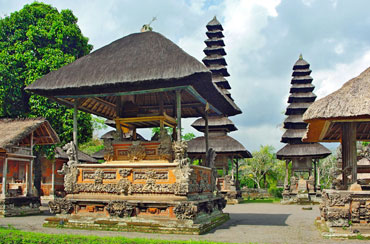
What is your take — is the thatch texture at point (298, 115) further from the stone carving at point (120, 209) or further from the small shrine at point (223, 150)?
the stone carving at point (120, 209)

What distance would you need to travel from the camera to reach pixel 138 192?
1182 centimetres

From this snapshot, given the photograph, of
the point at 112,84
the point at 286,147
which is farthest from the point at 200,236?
the point at 286,147

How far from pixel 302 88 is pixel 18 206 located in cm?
2392

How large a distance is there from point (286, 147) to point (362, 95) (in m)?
21.2

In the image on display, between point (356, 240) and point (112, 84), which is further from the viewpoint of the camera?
point (112, 84)

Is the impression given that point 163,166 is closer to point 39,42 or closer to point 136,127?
point 136,127

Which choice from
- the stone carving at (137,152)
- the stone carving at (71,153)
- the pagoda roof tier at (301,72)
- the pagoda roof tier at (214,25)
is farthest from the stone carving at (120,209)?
the pagoda roof tier at (214,25)

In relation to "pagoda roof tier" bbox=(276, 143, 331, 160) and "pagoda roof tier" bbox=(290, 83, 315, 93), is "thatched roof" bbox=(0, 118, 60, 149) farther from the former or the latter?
"pagoda roof tier" bbox=(290, 83, 315, 93)

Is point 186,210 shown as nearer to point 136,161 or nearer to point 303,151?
point 136,161

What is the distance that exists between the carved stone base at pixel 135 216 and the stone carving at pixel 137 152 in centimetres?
157

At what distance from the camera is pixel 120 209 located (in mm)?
11688

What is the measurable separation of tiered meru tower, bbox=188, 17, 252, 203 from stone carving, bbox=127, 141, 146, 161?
14606mm

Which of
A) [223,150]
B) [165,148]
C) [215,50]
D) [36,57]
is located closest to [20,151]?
[36,57]

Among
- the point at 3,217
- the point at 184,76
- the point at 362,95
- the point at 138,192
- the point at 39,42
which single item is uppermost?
the point at 39,42
